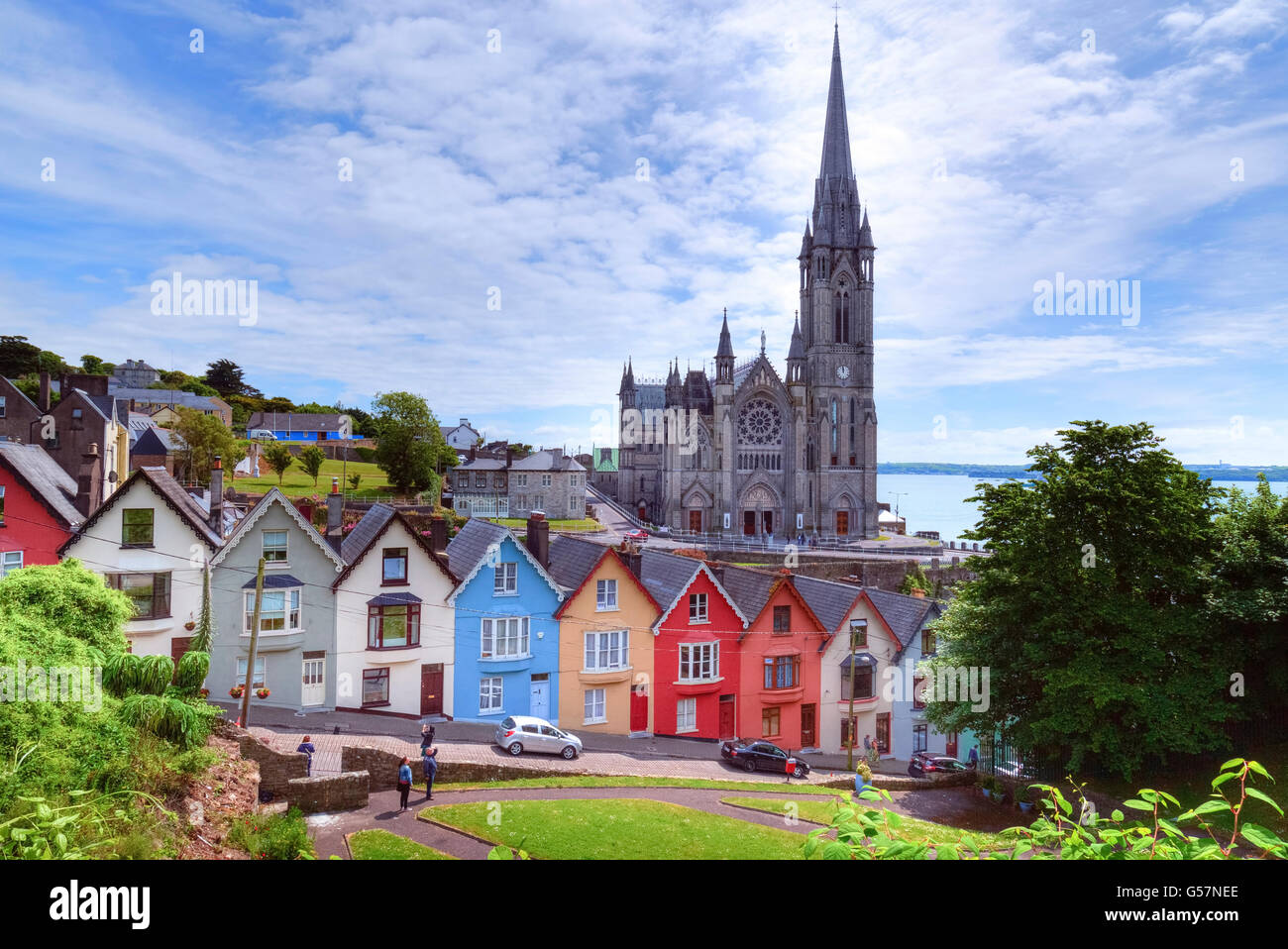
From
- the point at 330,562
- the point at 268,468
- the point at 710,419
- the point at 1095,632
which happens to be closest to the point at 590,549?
the point at 330,562

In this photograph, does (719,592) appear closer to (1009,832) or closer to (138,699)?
(138,699)

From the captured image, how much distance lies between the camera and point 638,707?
2727 cm

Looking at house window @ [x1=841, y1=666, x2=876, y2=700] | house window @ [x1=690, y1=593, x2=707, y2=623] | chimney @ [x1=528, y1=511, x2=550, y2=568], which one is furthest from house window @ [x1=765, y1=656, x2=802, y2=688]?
chimney @ [x1=528, y1=511, x2=550, y2=568]

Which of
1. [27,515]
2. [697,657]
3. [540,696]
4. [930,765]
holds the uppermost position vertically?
[27,515]

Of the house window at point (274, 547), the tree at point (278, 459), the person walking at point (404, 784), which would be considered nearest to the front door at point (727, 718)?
the person walking at point (404, 784)

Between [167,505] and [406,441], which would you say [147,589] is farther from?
[406,441]

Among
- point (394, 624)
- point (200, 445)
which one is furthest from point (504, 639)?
point (200, 445)

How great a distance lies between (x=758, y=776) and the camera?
73.9ft

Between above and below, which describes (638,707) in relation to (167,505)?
below

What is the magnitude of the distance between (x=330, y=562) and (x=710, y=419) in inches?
2316

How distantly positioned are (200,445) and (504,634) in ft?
99.6

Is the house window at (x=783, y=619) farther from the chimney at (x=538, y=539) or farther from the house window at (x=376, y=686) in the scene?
the house window at (x=376, y=686)

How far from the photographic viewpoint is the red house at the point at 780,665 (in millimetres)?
28516

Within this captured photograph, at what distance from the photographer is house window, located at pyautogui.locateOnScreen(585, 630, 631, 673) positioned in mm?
26625
